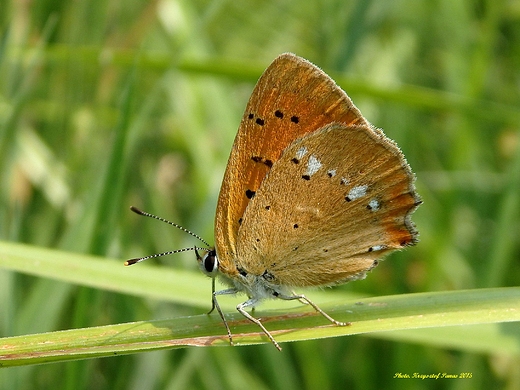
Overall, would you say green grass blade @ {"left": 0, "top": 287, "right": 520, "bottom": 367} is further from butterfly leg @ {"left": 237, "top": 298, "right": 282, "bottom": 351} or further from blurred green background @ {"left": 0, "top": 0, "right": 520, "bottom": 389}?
blurred green background @ {"left": 0, "top": 0, "right": 520, "bottom": 389}

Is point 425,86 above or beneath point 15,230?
above

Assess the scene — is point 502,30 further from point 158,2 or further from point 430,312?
point 430,312

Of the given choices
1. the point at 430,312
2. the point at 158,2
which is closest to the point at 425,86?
the point at 158,2

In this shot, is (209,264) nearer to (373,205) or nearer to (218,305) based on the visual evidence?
(218,305)

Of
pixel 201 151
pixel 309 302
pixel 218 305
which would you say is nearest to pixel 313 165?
pixel 309 302

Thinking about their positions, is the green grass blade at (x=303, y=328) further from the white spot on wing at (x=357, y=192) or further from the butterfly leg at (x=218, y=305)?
the white spot on wing at (x=357, y=192)

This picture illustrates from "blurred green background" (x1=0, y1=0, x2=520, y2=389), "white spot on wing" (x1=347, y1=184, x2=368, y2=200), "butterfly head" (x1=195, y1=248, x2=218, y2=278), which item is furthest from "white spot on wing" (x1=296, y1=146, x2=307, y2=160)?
"blurred green background" (x1=0, y1=0, x2=520, y2=389)

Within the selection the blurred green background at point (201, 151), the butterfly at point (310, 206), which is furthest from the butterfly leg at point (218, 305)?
the blurred green background at point (201, 151)
